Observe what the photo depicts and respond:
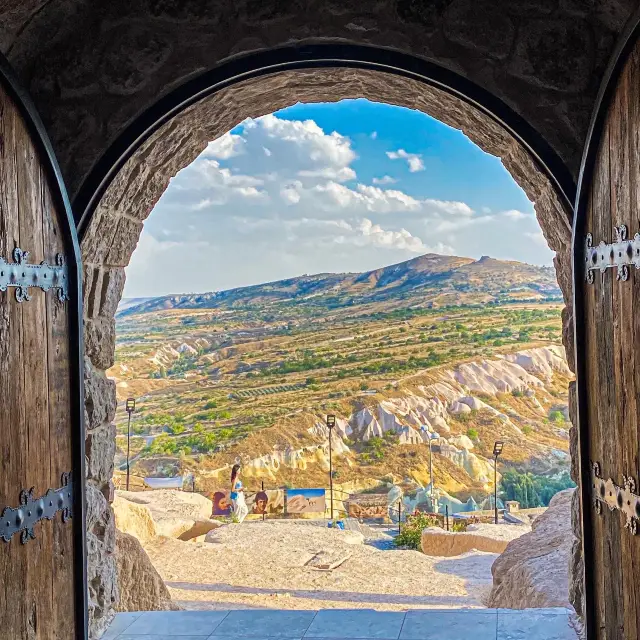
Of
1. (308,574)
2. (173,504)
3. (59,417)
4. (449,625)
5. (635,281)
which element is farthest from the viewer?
(173,504)

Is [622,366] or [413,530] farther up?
[622,366]

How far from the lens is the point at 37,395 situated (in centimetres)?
191

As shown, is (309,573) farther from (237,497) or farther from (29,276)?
(29,276)

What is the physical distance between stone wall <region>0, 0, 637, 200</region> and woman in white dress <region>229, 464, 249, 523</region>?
334 inches

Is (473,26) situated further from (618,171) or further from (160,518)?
(160,518)

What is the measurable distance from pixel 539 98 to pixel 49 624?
197cm

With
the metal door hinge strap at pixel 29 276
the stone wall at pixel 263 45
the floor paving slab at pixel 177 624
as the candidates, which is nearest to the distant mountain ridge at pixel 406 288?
the floor paving slab at pixel 177 624

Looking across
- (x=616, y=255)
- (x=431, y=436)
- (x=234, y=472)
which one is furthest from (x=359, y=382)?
(x=616, y=255)

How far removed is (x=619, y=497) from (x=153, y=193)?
71.3 inches

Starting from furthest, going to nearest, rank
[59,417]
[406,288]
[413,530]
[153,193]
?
[406,288], [413,530], [153,193], [59,417]

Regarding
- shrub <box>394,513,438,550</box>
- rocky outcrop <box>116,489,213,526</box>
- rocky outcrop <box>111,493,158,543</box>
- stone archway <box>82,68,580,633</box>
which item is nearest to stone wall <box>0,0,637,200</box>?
stone archway <box>82,68,580,633</box>

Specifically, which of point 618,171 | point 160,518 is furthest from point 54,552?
point 160,518

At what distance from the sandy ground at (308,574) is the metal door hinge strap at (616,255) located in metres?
3.49

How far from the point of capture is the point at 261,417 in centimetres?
1225
